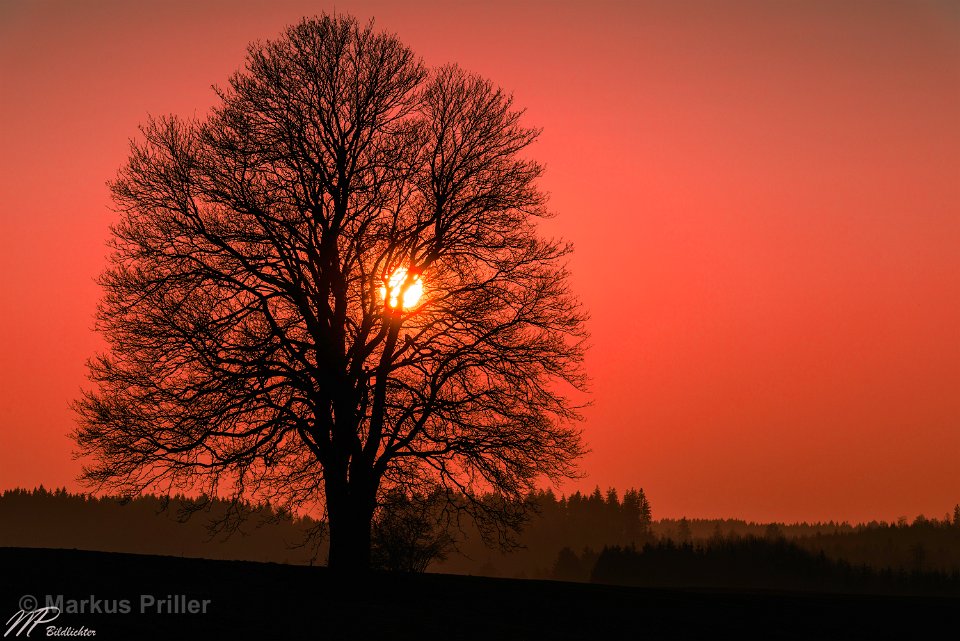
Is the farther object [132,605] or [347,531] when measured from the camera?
[347,531]

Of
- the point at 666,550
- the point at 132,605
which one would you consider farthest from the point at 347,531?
the point at 666,550

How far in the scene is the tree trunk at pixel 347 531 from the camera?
22.3m

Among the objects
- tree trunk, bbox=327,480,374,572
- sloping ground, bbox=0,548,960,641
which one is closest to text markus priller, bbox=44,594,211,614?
sloping ground, bbox=0,548,960,641

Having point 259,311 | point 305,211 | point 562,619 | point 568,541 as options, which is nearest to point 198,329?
point 259,311

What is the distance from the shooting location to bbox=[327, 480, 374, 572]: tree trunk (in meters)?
22.3

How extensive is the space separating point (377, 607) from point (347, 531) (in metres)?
4.84

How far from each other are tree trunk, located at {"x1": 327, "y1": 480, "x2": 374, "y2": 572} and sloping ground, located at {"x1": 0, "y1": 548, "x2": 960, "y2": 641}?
642 millimetres

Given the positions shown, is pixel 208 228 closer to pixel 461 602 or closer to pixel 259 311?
pixel 259 311

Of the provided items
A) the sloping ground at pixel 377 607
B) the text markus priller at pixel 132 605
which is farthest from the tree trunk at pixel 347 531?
the text markus priller at pixel 132 605

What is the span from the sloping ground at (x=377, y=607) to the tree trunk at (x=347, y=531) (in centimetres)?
64

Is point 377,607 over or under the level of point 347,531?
under

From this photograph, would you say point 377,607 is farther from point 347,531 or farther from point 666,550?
point 666,550

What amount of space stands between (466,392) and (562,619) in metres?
6.91

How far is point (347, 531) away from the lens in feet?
73.5
